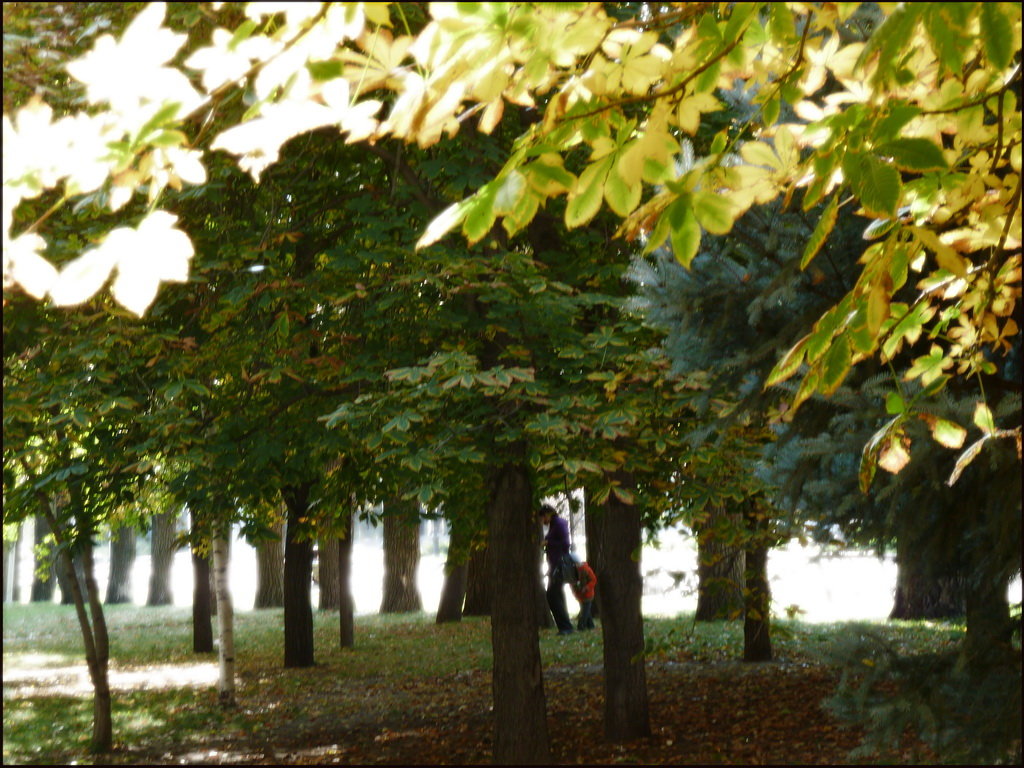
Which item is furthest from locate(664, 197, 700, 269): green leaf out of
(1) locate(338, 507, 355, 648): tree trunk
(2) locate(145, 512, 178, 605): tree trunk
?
(2) locate(145, 512, 178, 605): tree trunk

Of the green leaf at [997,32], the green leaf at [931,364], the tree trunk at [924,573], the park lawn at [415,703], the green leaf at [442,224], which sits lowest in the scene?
the park lawn at [415,703]

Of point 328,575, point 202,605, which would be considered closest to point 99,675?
point 202,605

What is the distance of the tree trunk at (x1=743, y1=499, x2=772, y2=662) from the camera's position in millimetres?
7975

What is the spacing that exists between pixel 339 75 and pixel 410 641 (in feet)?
47.8

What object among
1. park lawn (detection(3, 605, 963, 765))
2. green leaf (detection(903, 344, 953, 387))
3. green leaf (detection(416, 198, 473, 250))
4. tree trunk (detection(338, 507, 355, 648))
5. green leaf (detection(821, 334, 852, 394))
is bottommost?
park lawn (detection(3, 605, 963, 765))

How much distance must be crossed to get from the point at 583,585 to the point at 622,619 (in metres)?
7.21

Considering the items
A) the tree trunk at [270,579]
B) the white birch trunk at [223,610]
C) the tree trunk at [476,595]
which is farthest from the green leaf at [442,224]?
the tree trunk at [270,579]

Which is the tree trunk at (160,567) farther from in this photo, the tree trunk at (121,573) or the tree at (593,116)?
the tree at (593,116)

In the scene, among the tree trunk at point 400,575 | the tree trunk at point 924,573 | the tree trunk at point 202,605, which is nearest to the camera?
the tree trunk at point 924,573

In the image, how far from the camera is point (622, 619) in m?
8.12

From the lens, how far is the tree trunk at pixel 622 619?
811 centimetres

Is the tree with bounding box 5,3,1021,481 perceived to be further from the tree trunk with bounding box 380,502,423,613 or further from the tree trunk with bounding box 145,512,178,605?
the tree trunk with bounding box 145,512,178,605

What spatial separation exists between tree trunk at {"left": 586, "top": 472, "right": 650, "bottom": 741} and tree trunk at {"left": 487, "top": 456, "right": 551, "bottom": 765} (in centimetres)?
68

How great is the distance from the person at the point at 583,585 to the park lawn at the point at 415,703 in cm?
62
